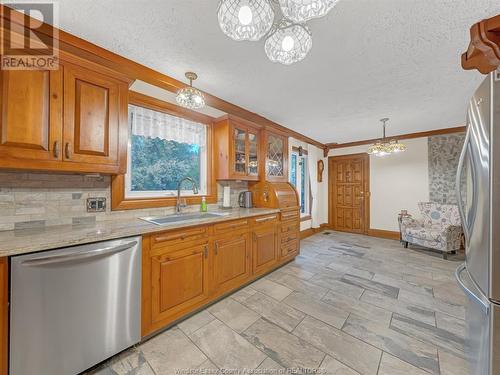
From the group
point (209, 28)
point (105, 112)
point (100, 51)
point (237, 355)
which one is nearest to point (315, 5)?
point (209, 28)

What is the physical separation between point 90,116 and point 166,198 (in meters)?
1.08

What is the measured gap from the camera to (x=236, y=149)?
2.84 meters

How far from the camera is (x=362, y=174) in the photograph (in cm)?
511

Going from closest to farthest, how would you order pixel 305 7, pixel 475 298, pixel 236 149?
pixel 305 7, pixel 475 298, pixel 236 149

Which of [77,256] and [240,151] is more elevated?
[240,151]

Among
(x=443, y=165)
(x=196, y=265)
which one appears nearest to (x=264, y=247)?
(x=196, y=265)

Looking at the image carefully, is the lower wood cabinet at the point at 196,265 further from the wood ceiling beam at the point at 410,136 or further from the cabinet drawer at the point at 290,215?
the wood ceiling beam at the point at 410,136

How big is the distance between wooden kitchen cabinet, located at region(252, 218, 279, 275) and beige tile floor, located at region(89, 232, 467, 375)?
181mm

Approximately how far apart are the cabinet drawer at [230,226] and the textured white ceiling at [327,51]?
1.59 meters

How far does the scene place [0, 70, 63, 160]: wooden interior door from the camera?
3.97ft

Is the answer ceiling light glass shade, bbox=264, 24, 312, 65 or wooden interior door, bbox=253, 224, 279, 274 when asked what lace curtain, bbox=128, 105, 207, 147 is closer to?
wooden interior door, bbox=253, 224, 279, 274

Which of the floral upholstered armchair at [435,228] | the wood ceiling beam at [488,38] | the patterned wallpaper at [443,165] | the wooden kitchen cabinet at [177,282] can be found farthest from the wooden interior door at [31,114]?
the patterned wallpaper at [443,165]

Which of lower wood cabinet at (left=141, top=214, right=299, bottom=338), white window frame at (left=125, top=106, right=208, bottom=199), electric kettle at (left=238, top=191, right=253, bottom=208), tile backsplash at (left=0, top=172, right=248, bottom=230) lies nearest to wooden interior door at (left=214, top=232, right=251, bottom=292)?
lower wood cabinet at (left=141, top=214, right=299, bottom=338)

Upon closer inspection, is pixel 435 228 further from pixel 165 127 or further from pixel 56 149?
pixel 56 149
